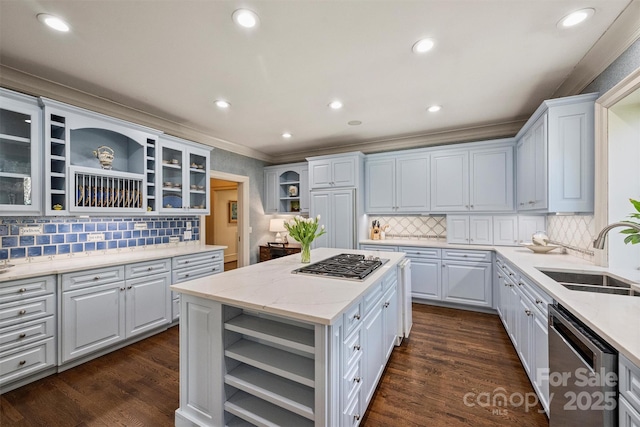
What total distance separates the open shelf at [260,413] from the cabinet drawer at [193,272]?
2043 mm

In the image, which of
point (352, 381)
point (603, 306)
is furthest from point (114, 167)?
point (603, 306)

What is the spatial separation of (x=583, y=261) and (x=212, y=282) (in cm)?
324

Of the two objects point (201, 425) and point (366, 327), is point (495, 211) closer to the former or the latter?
point (366, 327)

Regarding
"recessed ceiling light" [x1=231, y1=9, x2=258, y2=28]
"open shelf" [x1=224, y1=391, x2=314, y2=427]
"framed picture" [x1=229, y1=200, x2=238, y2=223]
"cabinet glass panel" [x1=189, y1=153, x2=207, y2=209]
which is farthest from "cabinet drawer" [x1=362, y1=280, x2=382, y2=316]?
"framed picture" [x1=229, y1=200, x2=238, y2=223]

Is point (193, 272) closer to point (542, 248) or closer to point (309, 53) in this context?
point (309, 53)

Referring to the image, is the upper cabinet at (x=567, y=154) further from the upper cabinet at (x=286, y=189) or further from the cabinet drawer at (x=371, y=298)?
the upper cabinet at (x=286, y=189)

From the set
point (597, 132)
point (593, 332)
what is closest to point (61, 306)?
point (593, 332)

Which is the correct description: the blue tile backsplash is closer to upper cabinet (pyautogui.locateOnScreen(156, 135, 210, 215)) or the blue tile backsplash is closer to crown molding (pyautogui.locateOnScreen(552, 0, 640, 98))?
upper cabinet (pyautogui.locateOnScreen(156, 135, 210, 215))

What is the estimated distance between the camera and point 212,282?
5.80ft

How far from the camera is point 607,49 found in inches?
78.4

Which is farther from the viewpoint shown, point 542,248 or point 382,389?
point 542,248

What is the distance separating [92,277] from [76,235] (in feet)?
2.33

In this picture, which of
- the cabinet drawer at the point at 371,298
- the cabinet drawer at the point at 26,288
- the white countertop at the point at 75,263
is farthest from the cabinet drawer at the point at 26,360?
the cabinet drawer at the point at 371,298

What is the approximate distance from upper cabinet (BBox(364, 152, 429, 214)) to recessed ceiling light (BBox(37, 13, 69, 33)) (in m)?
3.81
